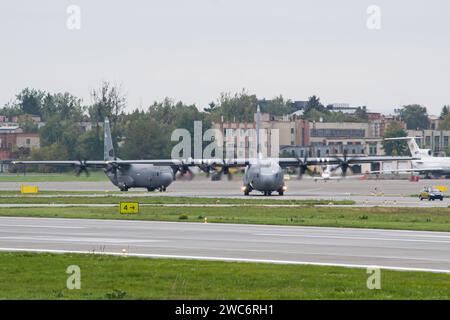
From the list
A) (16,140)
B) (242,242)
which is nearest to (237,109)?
(16,140)

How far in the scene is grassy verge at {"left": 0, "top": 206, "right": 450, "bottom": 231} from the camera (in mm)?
48625

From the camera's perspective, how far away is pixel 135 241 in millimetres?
38156

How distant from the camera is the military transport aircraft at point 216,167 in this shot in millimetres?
82375

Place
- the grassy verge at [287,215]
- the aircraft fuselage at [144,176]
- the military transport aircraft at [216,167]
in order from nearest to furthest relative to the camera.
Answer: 1. the grassy verge at [287,215]
2. the military transport aircraft at [216,167]
3. the aircraft fuselage at [144,176]

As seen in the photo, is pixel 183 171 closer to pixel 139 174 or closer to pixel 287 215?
pixel 139 174

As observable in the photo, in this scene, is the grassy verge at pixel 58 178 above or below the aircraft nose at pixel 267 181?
below

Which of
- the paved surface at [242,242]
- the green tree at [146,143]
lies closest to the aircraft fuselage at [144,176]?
the green tree at [146,143]

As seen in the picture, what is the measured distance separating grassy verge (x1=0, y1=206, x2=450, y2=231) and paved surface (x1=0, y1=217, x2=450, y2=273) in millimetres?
3011

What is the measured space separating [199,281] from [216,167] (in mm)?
62665

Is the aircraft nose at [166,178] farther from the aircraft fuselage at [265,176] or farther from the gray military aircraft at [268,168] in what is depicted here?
the aircraft fuselage at [265,176]

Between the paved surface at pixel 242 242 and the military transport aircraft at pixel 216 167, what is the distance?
33.6 m

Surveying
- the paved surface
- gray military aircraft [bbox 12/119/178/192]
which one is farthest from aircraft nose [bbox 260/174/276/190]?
the paved surface

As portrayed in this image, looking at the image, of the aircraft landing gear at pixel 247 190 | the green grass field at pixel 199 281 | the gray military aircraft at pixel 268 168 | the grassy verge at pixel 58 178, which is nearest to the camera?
the green grass field at pixel 199 281

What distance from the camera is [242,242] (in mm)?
37531
